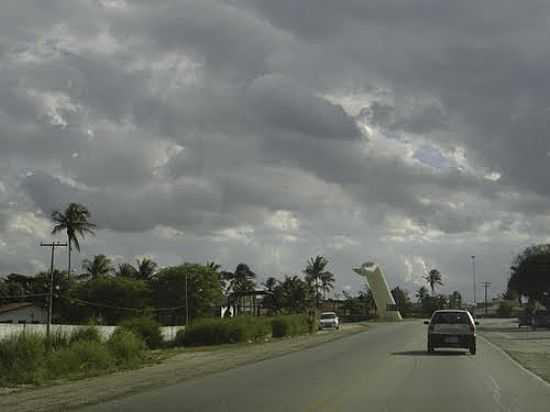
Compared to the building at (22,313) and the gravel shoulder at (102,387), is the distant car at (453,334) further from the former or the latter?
the building at (22,313)

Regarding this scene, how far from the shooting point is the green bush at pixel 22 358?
22.6 m

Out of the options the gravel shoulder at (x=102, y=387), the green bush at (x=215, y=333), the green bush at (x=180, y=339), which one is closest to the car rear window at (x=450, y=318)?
the gravel shoulder at (x=102, y=387)

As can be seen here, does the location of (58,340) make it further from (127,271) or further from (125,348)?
(127,271)

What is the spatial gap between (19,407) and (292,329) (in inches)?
1833

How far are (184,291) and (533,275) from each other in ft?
122

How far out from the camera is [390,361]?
85.5 ft

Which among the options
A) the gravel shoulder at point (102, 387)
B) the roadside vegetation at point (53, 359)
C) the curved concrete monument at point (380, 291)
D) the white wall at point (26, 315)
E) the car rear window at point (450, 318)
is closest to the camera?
the gravel shoulder at point (102, 387)

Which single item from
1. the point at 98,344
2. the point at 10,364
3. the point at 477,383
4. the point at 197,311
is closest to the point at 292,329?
the point at 197,311

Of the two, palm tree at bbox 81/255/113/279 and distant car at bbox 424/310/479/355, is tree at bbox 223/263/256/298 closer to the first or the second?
palm tree at bbox 81/255/113/279

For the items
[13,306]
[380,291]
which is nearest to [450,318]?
[13,306]

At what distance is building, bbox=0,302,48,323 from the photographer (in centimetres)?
7569

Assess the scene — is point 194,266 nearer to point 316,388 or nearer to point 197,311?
point 197,311

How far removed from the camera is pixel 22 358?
24672mm

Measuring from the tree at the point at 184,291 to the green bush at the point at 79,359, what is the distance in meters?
56.4
